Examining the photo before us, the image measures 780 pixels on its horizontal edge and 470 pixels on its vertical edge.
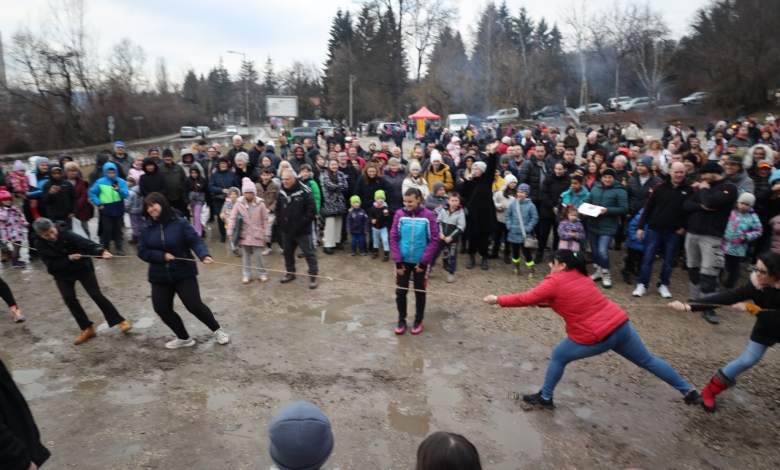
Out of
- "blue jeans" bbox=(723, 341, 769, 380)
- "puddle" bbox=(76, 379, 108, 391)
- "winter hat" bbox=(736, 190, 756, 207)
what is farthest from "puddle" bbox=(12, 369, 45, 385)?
"winter hat" bbox=(736, 190, 756, 207)

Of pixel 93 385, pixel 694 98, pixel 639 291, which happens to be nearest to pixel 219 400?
pixel 93 385

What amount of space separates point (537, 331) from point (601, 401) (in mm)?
1686

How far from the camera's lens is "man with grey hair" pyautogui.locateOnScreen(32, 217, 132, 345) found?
582 centimetres

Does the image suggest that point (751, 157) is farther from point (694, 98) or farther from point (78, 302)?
point (694, 98)

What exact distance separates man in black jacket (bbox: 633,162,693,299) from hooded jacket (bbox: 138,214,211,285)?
242 inches

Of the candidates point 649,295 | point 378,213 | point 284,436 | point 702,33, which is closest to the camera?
point 284,436

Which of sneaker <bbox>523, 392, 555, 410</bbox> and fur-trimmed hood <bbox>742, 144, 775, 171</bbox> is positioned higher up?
fur-trimmed hood <bbox>742, 144, 775, 171</bbox>

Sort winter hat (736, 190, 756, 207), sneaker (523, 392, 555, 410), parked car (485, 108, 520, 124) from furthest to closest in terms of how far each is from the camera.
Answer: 1. parked car (485, 108, 520, 124)
2. winter hat (736, 190, 756, 207)
3. sneaker (523, 392, 555, 410)

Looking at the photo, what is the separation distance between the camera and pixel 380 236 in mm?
9844

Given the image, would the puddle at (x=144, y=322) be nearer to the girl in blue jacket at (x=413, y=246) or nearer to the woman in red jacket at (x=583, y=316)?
the girl in blue jacket at (x=413, y=246)

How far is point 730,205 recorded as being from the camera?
257 inches

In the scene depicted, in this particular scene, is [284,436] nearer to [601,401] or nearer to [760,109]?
[601,401]

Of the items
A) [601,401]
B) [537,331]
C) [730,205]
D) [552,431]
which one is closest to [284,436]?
[552,431]

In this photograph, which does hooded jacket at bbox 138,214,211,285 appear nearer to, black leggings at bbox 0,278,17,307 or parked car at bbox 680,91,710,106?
black leggings at bbox 0,278,17,307
